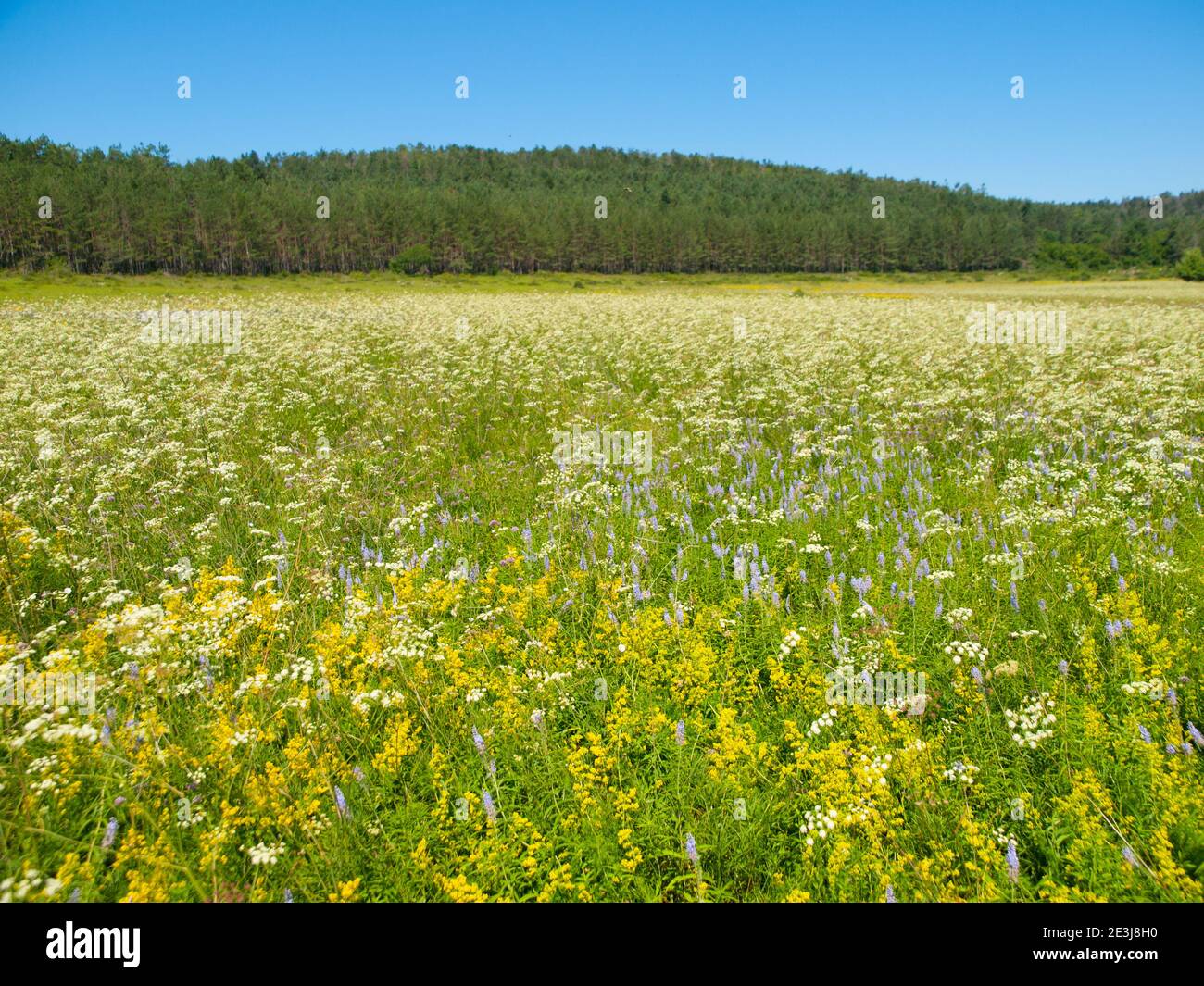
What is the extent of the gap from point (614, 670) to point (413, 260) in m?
115

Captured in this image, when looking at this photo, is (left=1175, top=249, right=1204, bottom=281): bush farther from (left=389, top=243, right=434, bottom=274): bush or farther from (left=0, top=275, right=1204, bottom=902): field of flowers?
(left=389, top=243, right=434, bottom=274): bush

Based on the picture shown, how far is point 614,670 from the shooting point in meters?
3.88

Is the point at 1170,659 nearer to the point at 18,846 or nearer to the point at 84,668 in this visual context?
the point at 18,846

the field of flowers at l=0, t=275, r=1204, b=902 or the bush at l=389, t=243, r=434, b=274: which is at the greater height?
the bush at l=389, t=243, r=434, b=274

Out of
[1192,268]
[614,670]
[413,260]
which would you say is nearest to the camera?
[614,670]

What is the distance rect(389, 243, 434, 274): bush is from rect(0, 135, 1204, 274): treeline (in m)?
0.40

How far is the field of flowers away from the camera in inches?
106

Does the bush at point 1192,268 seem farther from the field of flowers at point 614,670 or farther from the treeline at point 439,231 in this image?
the field of flowers at point 614,670

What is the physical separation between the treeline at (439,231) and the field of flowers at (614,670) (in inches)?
3786

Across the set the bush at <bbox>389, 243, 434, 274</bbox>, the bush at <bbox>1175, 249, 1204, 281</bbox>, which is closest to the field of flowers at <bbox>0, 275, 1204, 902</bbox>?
the bush at <bbox>389, 243, 434, 274</bbox>

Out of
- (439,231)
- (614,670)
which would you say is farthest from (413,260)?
(614,670)

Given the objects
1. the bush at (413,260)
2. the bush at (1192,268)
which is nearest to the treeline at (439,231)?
the bush at (413,260)

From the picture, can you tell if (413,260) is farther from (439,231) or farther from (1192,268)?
(1192,268)

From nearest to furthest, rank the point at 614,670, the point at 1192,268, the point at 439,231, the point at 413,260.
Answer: the point at 614,670 < the point at 1192,268 < the point at 413,260 < the point at 439,231
